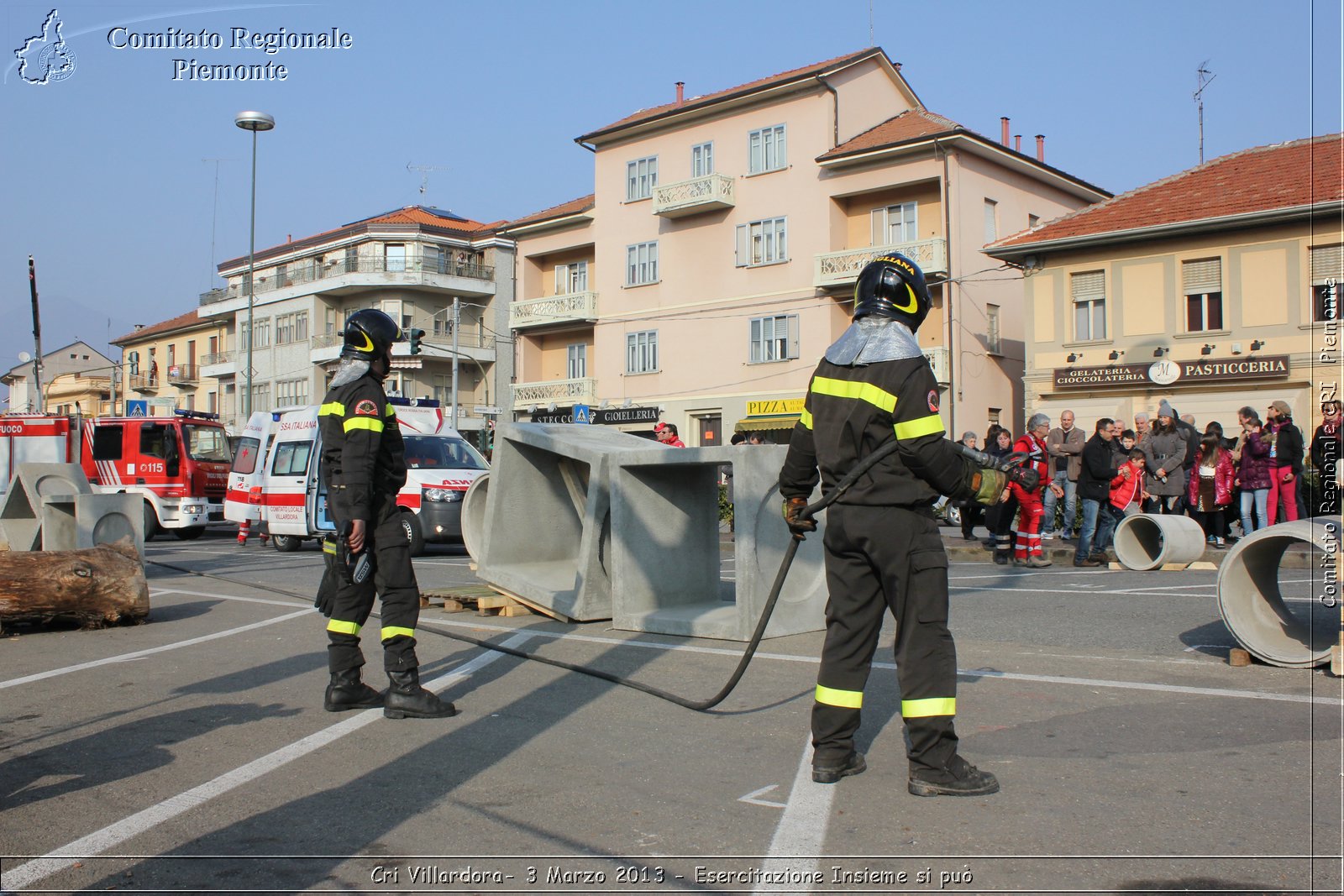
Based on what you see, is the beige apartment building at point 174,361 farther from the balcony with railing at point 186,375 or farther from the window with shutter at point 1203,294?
the window with shutter at point 1203,294

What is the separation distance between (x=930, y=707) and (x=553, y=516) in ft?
21.9

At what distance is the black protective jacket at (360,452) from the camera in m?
6.10

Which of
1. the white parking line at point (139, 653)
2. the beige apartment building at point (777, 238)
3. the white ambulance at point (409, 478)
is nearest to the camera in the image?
the white parking line at point (139, 653)

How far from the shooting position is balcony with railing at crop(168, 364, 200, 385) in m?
72.8

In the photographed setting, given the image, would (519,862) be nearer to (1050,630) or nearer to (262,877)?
(262,877)

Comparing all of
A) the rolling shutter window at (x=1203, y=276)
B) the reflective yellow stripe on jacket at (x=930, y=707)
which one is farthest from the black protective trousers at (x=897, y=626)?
the rolling shutter window at (x=1203, y=276)

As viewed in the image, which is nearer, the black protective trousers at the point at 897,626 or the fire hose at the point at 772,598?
the black protective trousers at the point at 897,626

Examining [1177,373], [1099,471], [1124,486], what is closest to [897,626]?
[1099,471]

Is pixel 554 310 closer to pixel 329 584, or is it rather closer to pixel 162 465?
pixel 162 465

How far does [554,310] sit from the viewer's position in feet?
154

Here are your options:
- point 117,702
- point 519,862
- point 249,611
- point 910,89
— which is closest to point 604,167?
point 910,89

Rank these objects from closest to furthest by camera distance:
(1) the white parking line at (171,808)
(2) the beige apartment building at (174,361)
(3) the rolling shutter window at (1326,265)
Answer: (1) the white parking line at (171,808) → (3) the rolling shutter window at (1326,265) → (2) the beige apartment building at (174,361)

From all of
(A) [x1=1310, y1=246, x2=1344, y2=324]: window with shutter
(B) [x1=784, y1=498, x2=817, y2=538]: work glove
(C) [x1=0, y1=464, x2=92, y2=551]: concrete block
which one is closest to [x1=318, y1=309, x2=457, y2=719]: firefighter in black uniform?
(B) [x1=784, y1=498, x2=817, y2=538]: work glove

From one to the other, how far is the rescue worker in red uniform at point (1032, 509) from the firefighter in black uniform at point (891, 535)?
9378 mm
